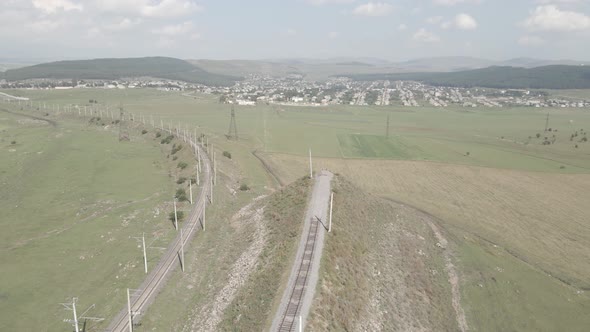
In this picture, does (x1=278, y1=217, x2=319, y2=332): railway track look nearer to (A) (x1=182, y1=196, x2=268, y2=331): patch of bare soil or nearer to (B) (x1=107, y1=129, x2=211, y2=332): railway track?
(A) (x1=182, y1=196, x2=268, y2=331): patch of bare soil

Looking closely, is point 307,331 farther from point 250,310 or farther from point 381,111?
point 381,111

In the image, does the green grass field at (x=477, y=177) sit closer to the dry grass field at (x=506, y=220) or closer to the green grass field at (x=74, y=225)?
the dry grass field at (x=506, y=220)

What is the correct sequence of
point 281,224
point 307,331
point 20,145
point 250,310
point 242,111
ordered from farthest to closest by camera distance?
1. point 242,111
2. point 20,145
3. point 281,224
4. point 250,310
5. point 307,331

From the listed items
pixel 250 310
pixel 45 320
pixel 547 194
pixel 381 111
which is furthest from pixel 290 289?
pixel 381 111

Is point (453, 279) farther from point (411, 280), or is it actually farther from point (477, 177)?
point (477, 177)

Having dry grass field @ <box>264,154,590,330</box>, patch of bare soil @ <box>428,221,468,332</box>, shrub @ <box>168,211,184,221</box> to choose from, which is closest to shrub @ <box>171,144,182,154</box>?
dry grass field @ <box>264,154,590,330</box>

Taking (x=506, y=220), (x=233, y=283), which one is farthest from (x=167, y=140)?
(x=506, y=220)
